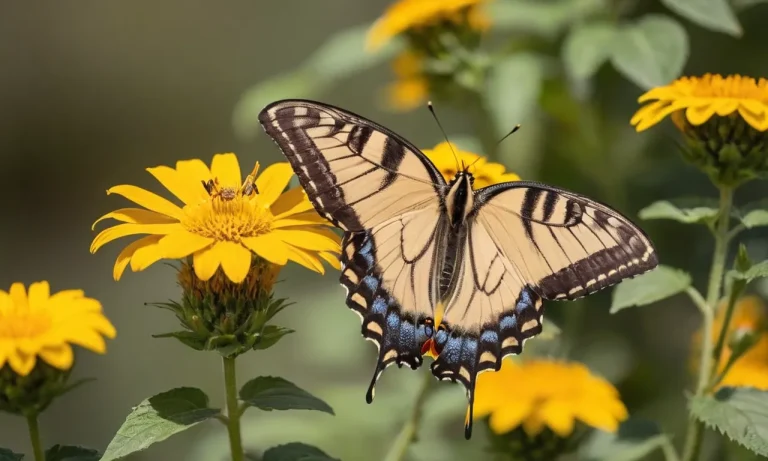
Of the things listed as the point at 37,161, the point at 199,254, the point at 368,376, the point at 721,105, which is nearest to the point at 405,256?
the point at 199,254

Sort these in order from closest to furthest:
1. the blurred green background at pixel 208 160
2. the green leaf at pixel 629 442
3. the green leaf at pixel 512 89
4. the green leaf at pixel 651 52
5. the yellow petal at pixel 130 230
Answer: the yellow petal at pixel 130 230 → the green leaf at pixel 629 442 → the green leaf at pixel 651 52 → the green leaf at pixel 512 89 → the blurred green background at pixel 208 160

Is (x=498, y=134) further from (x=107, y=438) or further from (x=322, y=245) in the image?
(x=107, y=438)

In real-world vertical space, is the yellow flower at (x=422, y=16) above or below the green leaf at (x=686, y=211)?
above

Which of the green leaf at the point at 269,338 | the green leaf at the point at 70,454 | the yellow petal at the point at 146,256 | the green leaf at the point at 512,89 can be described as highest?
the green leaf at the point at 512,89

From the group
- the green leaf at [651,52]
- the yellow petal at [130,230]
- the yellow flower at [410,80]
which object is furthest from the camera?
the yellow flower at [410,80]

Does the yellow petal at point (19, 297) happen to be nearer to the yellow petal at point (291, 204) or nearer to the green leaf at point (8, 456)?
the green leaf at point (8, 456)

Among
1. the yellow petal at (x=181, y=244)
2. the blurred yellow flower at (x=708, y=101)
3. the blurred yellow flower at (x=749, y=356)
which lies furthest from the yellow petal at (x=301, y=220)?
the blurred yellow flower at (x=749, y=356)
